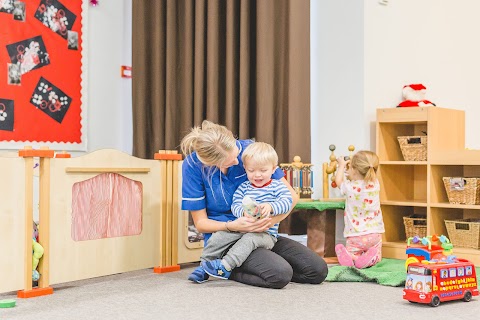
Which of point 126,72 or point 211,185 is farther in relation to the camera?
point 126,72

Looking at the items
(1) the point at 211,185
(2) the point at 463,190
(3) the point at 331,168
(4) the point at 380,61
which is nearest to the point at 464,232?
(2) the point at 463,190

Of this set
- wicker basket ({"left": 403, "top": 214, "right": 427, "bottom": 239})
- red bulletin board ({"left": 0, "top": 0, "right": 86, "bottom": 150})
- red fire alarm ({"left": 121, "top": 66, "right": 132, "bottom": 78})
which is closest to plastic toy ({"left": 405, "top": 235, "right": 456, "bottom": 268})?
wicker basket ({"left": 403, "top": 214, "right": 427, "bottom": 239})

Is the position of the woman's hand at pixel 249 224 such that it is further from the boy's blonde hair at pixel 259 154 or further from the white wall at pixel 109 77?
the white wall at pixel 109 77

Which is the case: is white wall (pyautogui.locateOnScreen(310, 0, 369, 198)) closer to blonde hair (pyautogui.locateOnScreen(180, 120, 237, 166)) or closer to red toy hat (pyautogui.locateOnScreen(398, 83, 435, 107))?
red toy hat (pyautogui.locateOnScreen(398, 83, 435, 107))

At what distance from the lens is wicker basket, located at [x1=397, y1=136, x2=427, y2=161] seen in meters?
3.54

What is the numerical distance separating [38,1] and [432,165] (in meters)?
2.50

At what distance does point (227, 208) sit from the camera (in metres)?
2.88

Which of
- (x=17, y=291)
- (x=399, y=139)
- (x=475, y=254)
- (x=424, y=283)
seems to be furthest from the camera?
(x=399, y=139)

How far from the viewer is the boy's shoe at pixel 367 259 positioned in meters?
3.15

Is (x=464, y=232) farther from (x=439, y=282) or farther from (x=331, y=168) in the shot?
(x=439, y=282)

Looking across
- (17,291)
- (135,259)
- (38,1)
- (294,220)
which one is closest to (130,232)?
(135,259)

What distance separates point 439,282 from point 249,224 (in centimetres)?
76

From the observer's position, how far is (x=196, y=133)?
2.73 m

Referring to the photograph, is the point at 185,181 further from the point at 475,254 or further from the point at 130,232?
the point at 475,254
